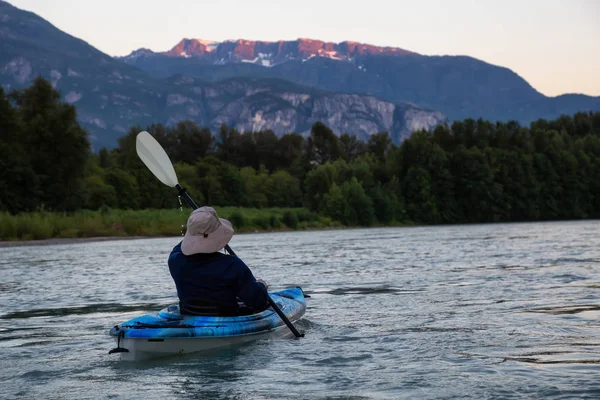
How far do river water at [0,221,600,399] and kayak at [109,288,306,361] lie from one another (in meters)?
0.14

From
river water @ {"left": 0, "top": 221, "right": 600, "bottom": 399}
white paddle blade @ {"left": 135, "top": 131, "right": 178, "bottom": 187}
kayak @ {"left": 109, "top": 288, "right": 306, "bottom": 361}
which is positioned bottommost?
river water @ {"left": 0, "top": 221, "right": 600, "bottom": 399}

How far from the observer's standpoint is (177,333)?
340 inches

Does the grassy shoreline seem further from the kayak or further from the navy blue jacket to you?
the navy blue jacket

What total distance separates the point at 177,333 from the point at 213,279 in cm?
74

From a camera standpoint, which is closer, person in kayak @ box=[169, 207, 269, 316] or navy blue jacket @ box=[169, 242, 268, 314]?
person in kayak @ box=[169, 207, 269, 316]

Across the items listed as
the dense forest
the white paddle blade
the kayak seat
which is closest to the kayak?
the kayak seat

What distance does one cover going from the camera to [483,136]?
335 feet

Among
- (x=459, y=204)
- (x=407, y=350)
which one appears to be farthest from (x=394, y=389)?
(x=459, y=204)

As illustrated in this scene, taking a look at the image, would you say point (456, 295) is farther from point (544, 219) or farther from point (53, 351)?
point (544, 219)

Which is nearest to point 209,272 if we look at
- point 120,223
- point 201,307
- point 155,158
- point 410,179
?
point 201,307

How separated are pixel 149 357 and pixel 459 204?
8626 cm

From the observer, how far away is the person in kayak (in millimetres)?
8789

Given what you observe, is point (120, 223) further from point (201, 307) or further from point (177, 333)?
point (177, 333)

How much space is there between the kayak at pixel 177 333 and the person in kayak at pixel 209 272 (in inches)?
6.6
